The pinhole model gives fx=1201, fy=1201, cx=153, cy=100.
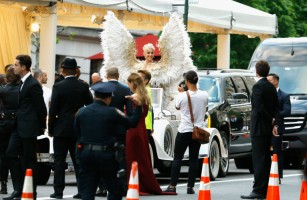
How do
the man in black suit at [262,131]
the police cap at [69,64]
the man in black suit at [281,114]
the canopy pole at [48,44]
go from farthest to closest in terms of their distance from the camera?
the canopy pole at [48,44]
the man in black suit at [281,114]
the man in black suit at [262,131]
the police cap at [69,64]

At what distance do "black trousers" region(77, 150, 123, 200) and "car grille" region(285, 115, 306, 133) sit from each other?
14630 mm

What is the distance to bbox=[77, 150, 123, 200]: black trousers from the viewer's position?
12.5 m

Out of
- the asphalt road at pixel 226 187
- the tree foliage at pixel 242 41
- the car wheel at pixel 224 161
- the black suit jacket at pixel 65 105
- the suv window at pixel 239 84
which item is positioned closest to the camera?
the black suit jacket at pixel 65 105

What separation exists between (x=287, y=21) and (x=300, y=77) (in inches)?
708

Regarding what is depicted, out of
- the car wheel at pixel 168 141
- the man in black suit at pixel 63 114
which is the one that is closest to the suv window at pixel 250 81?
the car wheel at pixel 168 141

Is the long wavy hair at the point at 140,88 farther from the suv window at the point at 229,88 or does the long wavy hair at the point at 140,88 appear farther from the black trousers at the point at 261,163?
the suv window at the point at 229,88

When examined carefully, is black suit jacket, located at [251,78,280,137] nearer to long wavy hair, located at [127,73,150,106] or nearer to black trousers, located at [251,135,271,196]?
black trousers, located at [251,135,271,196]

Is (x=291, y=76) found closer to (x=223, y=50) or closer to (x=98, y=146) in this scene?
(x=223, y=50)

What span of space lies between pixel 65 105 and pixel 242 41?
92.0 feet

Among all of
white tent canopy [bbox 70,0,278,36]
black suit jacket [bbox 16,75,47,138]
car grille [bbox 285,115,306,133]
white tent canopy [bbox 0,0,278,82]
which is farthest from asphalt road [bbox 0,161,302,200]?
white tent canopy [bbox 70,0,278,36]

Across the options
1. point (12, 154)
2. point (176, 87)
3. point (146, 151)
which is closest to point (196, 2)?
point (176, 87)

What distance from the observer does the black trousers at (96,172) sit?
12.5 metres

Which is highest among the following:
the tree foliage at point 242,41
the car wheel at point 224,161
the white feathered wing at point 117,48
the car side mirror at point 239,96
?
the tree foliage at point 242,41

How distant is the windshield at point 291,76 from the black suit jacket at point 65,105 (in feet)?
37.5
